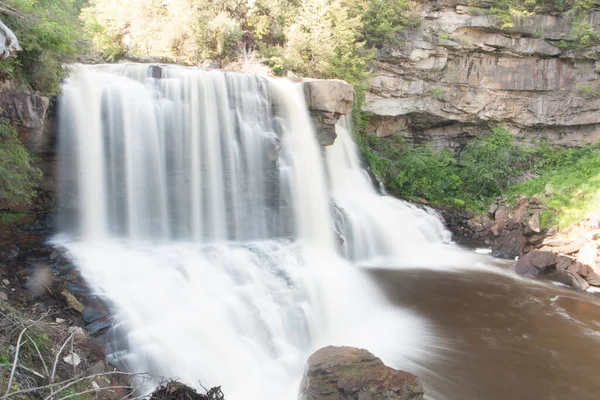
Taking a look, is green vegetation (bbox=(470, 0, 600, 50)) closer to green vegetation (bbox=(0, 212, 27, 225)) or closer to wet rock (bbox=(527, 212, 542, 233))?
wet rock (bbox=(527, 212, 542, 233))

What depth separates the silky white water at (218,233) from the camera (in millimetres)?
6383

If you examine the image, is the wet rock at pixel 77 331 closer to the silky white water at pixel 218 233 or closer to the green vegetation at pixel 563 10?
the silky white water at pixel 218 233

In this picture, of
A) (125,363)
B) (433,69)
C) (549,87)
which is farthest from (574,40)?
(125,363)

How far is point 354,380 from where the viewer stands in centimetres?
475

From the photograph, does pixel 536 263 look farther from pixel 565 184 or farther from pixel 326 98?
pixel 326 98

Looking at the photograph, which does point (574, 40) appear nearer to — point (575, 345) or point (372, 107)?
point (372, 107)

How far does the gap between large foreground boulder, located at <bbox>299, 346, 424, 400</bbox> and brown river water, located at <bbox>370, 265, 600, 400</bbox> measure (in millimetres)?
1427

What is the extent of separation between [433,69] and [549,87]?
5331mm

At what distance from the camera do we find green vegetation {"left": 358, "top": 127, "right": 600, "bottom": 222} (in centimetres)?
1580

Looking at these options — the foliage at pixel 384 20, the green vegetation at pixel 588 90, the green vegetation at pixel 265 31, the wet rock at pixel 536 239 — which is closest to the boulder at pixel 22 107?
the green vegetation at pixel 265 31

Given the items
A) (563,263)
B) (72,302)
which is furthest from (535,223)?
(72,302)

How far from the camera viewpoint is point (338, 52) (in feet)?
49.9

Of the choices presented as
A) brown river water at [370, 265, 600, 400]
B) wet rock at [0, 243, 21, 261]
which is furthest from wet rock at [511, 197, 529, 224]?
wet rock at [0, 243, 21, 261]

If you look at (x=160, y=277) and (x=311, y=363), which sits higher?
(x=160, y=277)
